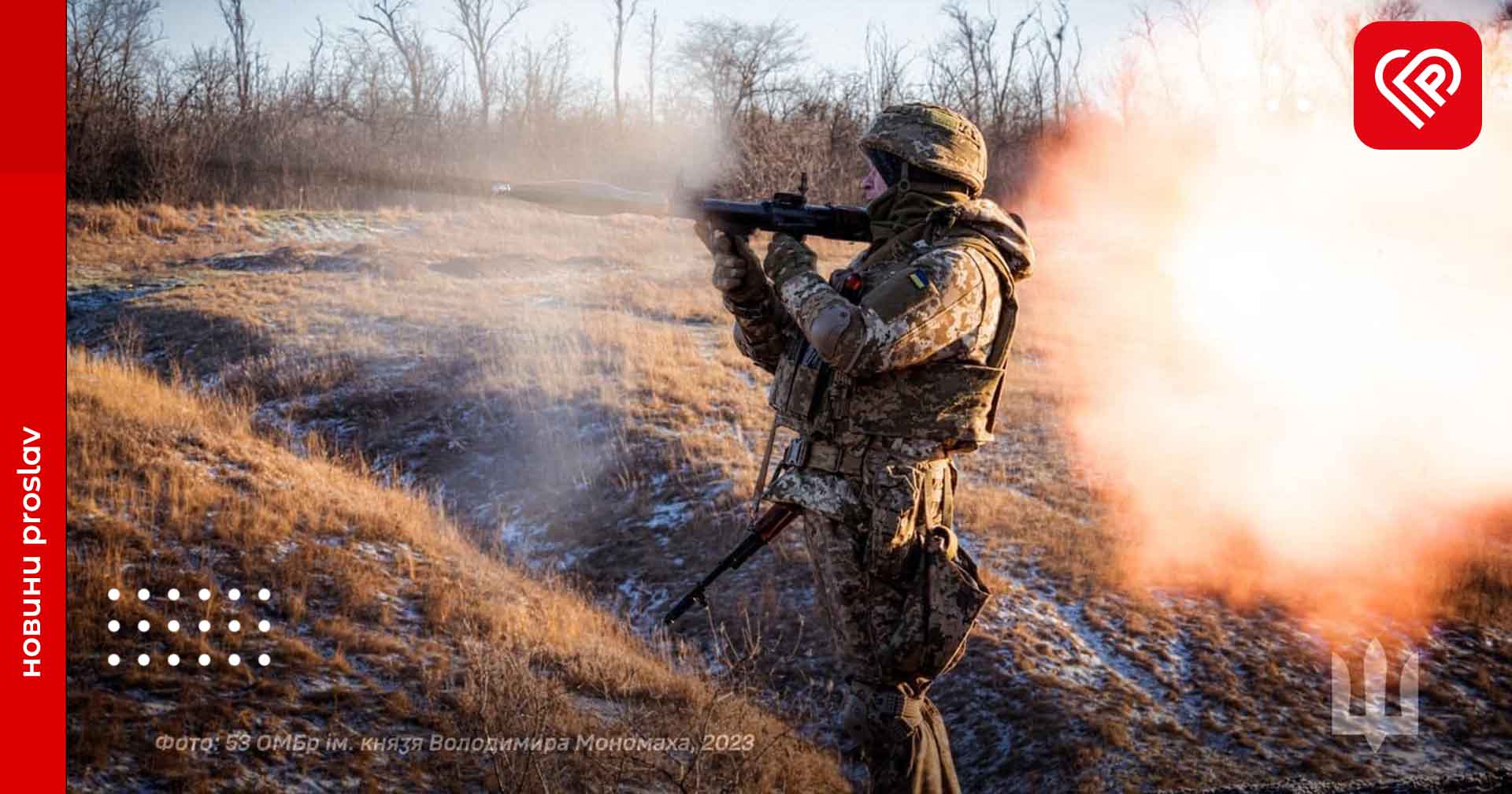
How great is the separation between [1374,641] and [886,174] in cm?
443

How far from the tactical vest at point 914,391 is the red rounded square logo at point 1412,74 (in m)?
5.36

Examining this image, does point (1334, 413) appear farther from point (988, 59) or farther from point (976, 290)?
point (988, 59)

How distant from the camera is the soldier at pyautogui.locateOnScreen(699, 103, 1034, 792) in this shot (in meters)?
3.50

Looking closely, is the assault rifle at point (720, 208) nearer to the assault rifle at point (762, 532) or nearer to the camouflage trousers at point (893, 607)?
the camouflage trousers at point (893, 607)

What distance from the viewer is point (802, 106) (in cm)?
1897

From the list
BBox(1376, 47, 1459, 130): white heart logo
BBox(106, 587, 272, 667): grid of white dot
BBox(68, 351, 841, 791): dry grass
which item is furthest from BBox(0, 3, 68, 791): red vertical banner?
BBox(1376, 47, 1459, 130): white heart logo

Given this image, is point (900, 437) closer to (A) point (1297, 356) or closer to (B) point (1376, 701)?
(B) point (1376, 701)

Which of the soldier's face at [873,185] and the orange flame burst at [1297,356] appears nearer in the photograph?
the soldier's face at [873,185]

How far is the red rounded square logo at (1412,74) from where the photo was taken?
24.8 feet

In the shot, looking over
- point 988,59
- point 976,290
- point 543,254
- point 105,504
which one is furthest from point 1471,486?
point 988,59

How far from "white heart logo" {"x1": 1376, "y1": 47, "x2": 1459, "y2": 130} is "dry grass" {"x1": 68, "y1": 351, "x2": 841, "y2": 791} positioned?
6.19 metres

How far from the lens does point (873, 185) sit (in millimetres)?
3656

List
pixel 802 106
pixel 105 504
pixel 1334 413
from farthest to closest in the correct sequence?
pixel 802 106 < pixel 1334 413 < pixel 105 504

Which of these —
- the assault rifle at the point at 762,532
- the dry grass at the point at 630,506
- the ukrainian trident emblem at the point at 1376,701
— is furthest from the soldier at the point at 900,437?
the ukrainian trident emblem at the point at 1376,701
